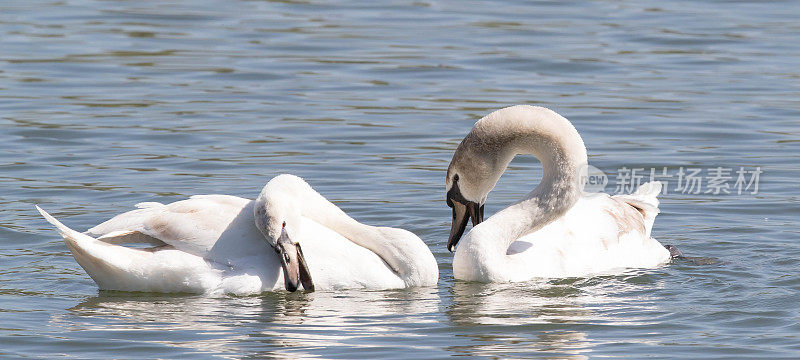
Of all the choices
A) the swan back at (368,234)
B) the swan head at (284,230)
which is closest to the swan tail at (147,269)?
the swan head at (284,230)

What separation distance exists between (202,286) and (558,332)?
217 cm

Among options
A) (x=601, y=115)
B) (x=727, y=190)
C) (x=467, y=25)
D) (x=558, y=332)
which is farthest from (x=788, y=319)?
(x=467, y=25)

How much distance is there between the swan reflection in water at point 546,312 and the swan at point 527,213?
126mm

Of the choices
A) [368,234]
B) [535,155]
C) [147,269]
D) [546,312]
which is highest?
[535,155]

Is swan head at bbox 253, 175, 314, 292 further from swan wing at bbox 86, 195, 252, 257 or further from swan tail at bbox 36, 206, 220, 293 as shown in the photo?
swan tail at bbox 36, 206, 220, 293

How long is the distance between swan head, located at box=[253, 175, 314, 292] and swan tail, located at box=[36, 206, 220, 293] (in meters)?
0.45

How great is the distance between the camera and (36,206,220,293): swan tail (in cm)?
901

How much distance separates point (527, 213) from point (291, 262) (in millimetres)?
1748

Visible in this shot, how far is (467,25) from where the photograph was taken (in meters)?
21.2

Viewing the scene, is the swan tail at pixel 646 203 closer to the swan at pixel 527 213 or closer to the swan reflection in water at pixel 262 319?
the swan at pixel 527 213

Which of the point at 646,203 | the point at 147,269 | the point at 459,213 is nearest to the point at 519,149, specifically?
the point at 459,213

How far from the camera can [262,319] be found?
28.5 ft

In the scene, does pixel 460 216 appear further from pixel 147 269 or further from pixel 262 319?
pixel 147 269

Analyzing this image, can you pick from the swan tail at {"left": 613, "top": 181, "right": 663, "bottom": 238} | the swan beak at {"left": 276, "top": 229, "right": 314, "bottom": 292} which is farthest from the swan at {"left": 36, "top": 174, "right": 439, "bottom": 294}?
the swan tail at {"left": 613, "top": 181, "right": 663, "bottom": 238}
